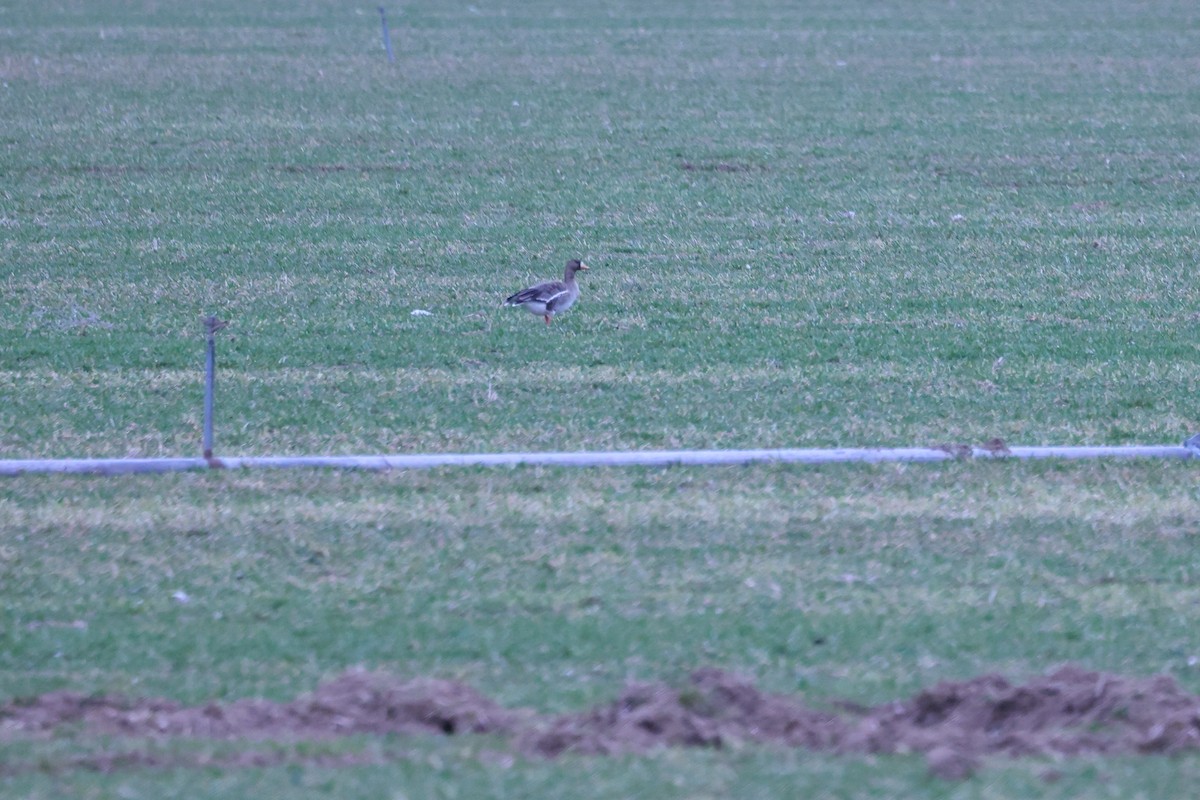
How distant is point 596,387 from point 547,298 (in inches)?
71.1

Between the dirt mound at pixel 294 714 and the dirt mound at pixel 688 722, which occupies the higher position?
the dirt mound at pixel 688 722

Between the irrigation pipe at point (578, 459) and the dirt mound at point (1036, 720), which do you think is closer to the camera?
the dirt mound at point (1036, 720)

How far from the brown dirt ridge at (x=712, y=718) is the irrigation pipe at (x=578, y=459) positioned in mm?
2799

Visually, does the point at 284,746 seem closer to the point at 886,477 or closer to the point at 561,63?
the point at 886,477

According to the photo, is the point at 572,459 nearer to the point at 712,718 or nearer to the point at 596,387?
the point at 596,387

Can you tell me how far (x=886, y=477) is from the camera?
8266 mm

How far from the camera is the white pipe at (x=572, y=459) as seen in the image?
836 cm

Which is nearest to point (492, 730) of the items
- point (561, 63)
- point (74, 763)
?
point (74, 763)

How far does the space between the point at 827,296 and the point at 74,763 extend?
29.6 ft

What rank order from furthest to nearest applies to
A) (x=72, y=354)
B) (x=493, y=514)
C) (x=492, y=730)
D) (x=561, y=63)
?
(x=561, y=63) → (x=72, y=354) → (x=493, y=514) → (x=492, y=730)

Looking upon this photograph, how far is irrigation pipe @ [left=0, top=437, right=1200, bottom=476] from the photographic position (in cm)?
836

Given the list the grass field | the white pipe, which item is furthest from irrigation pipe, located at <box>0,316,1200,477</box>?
the grass field

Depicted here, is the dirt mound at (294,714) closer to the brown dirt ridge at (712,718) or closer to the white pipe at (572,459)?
the brown dirt ridge at (712,718)

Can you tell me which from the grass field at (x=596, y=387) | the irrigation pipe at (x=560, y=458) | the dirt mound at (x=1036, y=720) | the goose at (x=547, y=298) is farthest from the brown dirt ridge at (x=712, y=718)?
the goose at (x=547, y=298)
